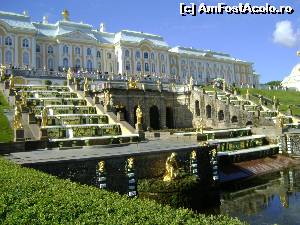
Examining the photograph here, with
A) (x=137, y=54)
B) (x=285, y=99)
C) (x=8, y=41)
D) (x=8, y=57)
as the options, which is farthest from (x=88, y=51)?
→ (x=285, y=99)

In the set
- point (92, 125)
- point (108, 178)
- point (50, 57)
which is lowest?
point (108, 178)

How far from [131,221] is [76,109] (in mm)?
31072

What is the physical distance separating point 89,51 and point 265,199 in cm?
7694

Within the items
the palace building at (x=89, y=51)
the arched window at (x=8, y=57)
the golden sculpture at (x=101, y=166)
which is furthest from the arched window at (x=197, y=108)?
the arched window at (x=8, y=57)

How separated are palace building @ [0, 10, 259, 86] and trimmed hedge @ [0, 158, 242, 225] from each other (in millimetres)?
72230

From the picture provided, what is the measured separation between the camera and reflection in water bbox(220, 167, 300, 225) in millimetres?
17281

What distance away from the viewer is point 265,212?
18094 mm

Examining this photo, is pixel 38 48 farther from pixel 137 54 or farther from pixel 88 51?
pixel 137 54

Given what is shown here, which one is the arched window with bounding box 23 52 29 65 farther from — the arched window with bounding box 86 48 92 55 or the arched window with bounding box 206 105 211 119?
the arched window with bounding box 206 105 211 119

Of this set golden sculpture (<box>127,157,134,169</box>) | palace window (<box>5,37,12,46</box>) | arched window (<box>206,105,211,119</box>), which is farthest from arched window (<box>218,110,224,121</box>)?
palace window (<box>5,37,12,46</box>)

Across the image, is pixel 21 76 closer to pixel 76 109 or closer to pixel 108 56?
pixel 76 109

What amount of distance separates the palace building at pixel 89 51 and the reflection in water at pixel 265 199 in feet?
186

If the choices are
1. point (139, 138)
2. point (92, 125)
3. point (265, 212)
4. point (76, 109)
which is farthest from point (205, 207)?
point (76, 109)

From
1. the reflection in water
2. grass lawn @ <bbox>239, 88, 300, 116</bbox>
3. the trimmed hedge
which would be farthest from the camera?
grass lawn @ <bbox>239, 88, 300, 116</bbox>
